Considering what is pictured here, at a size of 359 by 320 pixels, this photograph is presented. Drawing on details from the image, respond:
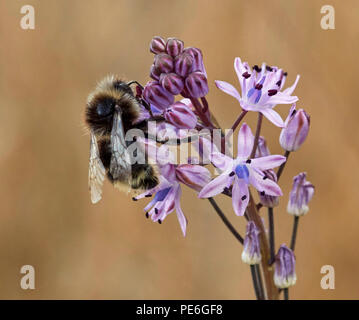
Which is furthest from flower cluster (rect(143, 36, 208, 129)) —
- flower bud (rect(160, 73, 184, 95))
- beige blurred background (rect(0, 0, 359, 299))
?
beige blurred background (rect(0, 0, 359, 299))

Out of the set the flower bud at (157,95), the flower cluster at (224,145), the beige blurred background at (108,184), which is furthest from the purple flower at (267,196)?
the beige blurred background at (108,184)

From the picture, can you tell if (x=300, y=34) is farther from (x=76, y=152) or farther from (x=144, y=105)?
(x=144, y=105)

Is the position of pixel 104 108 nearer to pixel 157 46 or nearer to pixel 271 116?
pixel 157 46

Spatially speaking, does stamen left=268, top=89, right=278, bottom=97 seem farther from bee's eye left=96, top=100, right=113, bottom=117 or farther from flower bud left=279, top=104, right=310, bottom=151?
bee's eye left=96, top=100, right=113, bottom=117

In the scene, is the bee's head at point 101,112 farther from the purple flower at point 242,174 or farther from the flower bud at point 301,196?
the flower bud at point 301,196

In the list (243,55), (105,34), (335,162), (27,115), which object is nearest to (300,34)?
(243,55)
